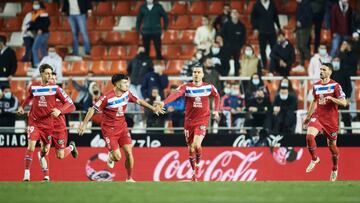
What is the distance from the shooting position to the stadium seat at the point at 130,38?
32625 millimetres

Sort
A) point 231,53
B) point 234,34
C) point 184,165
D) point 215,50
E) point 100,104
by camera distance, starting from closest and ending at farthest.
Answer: point 100,104 → point 184,165 → point 215,50 → point 231,53 → point 234,34

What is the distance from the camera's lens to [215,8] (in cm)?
3297

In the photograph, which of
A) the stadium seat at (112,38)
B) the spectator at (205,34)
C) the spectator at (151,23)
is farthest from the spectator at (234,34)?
the stadium seat at (112,38)

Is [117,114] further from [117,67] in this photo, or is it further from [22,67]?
[22,67]

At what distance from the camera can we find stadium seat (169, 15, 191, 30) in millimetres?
32750

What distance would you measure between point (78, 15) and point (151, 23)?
2.43m

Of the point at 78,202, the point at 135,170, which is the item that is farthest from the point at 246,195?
the point at 135,170

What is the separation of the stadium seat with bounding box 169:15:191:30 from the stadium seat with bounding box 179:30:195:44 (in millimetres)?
253

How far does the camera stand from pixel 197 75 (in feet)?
70.5

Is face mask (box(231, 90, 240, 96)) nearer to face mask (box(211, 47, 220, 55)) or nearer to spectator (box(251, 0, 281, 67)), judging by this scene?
face mask (box(211, 47, 220, 55))

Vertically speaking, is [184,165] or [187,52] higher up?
[187,52]

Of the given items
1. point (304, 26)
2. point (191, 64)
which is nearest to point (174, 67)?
point (191, 64)

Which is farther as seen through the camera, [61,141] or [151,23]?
[151,23]

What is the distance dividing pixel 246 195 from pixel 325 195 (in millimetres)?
1201
